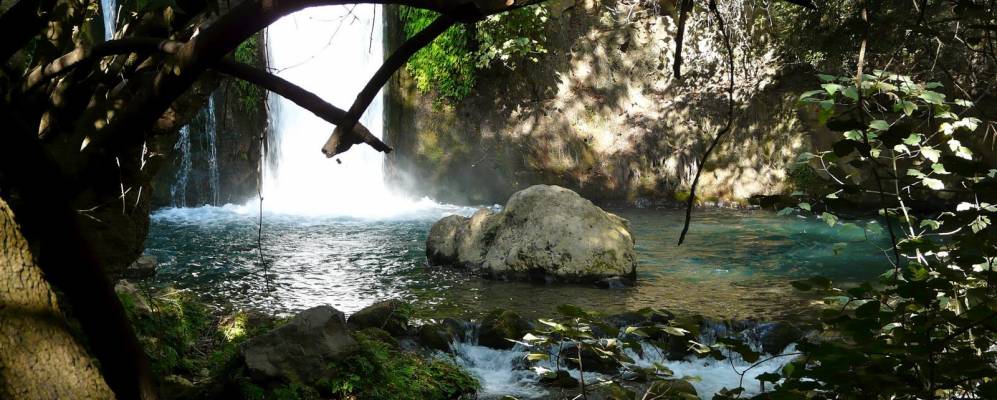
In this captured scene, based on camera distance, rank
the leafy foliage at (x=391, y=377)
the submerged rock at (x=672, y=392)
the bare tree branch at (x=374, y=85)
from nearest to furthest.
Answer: the bare tree branch at (x=374, y=85) → the submerged rock at (x=672, y=392) → the leafy foliage at (x=391, y=377)

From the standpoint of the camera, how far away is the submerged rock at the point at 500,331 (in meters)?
6.11

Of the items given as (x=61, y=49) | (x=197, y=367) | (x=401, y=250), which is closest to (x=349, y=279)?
(x=401, y=250)

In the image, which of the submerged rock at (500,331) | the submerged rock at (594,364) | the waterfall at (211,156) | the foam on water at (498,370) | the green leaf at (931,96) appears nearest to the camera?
the green leaf at (931,96)

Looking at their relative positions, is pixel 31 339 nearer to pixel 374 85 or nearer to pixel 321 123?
pixel 374 85

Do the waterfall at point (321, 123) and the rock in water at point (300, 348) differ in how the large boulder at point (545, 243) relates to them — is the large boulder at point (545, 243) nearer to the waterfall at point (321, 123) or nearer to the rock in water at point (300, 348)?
the rock in water at point (300, 348)

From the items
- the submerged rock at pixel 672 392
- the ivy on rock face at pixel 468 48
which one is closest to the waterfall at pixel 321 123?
the ivy on rock face at pixel 468 48

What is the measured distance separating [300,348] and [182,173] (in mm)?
11422

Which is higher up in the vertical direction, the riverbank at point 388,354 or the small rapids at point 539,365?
the riverbank at point 388,354

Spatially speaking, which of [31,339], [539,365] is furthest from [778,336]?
[31,339]

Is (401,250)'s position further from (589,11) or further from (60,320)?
(60,320)

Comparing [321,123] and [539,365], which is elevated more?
[321,123]

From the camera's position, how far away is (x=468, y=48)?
15.3 meters

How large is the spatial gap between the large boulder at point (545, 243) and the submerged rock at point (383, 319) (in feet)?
7.08

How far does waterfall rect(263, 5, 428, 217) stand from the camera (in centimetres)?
1577
